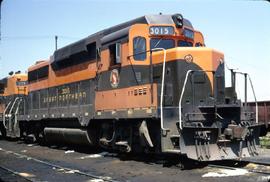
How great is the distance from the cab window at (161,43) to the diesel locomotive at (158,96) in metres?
0.03

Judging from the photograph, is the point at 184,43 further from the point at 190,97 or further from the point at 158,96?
the point at 158,96

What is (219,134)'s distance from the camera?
32.6 ft

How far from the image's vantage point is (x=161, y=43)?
11.7 metres

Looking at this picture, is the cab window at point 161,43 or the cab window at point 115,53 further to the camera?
the cab window at point 115,53

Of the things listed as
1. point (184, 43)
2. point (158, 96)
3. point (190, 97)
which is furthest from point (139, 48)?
point (190, 97)

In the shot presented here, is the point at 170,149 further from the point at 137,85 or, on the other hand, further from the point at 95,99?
the point at 95,99

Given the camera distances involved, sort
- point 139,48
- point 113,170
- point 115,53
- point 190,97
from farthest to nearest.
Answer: point 115,53, point 139,48, point 190,97, point 113,170

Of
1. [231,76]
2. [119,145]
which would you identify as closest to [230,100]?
[231,76]

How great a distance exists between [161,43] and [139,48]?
63 cm

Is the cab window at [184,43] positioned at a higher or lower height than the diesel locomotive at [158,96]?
higher

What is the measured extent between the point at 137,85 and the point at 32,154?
19.2 feet

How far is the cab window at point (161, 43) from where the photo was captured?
1165 centimetres

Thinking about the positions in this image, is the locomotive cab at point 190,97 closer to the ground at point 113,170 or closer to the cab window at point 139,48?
the cab window at point 139,48

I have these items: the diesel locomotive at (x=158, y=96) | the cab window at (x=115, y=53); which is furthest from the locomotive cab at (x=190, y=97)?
the cab window at (x=115, y=53)
